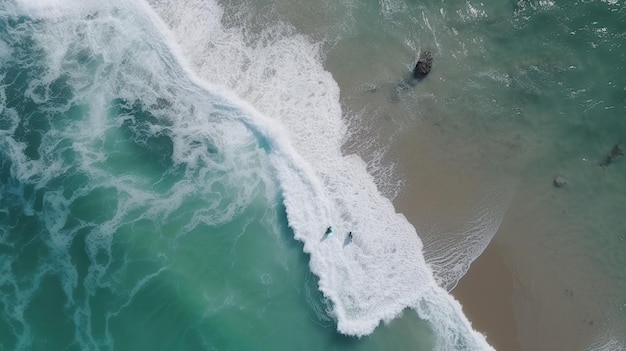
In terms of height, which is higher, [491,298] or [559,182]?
[559,182]

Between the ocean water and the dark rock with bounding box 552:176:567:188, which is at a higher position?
the dark rock with bounding box 552:176:567:188

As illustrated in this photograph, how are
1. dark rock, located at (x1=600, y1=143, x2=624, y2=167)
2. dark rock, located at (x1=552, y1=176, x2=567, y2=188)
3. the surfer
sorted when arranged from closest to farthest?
the surfer → dark rock, located at (x1=552, y1=176, x2=567, y2=188) → dark rock, located at (x1=600, y1=143, x2=624, y2=167)

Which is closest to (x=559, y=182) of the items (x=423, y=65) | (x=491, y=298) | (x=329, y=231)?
(x=491, y=298)

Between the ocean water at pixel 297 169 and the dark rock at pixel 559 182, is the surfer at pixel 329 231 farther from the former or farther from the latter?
the dark rock at pixel 559 182

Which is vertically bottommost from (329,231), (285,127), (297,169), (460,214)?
(329,231)

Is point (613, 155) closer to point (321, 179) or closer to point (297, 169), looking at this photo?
point (321, 179)

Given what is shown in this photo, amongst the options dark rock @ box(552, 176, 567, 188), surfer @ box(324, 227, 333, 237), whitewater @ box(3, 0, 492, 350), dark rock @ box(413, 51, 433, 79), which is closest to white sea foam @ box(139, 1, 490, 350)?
whitewater @ box(3, 0, 492, 350)

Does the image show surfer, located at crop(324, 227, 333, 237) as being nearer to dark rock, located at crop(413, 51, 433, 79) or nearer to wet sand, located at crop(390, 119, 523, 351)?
wet sand, located at crop(390, 119, 523, 351)

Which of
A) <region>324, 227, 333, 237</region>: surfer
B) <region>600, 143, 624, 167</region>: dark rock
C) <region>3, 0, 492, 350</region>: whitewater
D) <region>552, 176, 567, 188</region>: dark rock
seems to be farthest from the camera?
<region>600, 143, 624, 167</region>: dark rock
